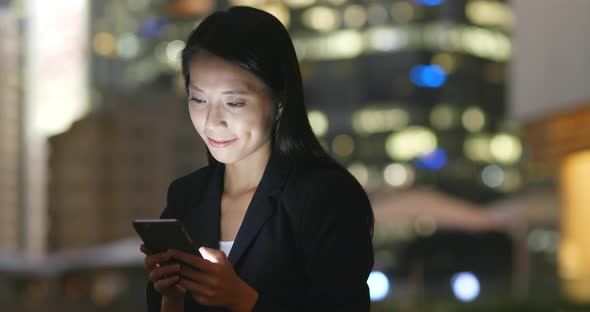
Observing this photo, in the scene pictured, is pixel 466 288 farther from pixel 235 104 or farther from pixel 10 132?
pixel 235 104

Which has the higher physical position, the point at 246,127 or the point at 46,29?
the point at 46,29

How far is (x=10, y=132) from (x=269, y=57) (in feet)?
91.1

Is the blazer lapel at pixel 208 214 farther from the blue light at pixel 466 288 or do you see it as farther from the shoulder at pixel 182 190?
the blue light at pixel 466 288

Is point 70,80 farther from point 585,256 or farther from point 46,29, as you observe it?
point 585,256

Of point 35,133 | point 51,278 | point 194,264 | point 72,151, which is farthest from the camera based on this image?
point 35,133

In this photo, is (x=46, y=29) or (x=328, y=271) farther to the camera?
(x=46, y=29)

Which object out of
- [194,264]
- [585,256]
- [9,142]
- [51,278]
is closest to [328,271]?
[194,264]

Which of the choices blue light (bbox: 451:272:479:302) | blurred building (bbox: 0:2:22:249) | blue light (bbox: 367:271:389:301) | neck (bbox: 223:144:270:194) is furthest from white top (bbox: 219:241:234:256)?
blurred building (bbox: 0:2:22:249)

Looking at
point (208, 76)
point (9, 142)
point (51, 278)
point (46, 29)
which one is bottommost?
point (51, 278)

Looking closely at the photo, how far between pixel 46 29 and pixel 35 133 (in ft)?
9.39

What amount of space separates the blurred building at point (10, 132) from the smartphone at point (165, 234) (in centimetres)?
2568

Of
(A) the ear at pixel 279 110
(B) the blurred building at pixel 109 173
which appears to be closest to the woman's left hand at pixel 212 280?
(A) the ear at pixel 279 110

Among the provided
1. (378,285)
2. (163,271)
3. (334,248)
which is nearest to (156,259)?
(163,271)

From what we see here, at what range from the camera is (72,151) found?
26078mm
